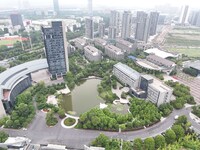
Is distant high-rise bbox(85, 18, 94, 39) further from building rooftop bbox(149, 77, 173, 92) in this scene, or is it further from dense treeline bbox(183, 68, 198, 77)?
building rooftop bbox(149, 77, 173, 92)

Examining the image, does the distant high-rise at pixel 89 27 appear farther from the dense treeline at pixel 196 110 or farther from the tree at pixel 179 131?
the tree at pixel 179 131

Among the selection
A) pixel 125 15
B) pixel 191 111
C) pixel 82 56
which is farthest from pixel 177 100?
pixel 125 15

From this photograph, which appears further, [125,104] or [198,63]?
[198,63]

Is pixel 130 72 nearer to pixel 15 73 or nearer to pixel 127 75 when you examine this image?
pixel 127 75

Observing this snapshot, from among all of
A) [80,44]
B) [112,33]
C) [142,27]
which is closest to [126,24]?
[142,27]

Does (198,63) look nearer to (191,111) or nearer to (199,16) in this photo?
(191,111)

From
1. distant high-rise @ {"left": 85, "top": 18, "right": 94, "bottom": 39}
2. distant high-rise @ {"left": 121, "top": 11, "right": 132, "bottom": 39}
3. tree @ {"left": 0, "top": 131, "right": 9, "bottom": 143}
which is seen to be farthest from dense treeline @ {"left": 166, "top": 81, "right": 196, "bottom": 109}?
distant high-rise @ {"left": 85, "top": 18, "right": 94, "bottom": 39}
